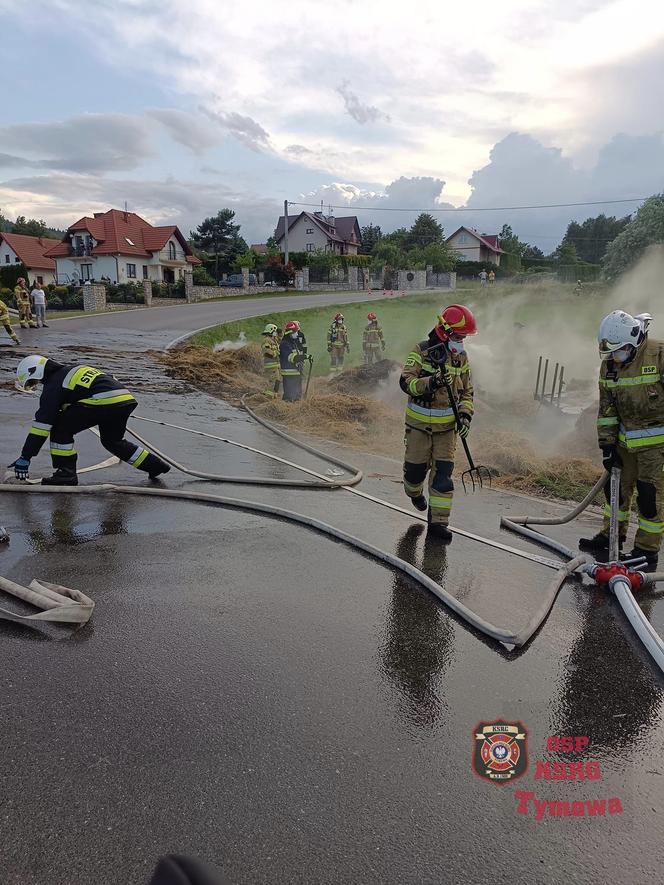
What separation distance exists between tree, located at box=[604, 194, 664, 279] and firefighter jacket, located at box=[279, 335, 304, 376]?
2445 centimetres

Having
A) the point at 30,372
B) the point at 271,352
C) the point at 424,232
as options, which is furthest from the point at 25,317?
the point at 424,232

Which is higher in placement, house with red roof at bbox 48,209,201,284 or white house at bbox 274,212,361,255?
white house at bbox 274,212,361,255

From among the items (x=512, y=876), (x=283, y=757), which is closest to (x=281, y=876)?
(x=283, y=757)

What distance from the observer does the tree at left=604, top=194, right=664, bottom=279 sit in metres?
29.7

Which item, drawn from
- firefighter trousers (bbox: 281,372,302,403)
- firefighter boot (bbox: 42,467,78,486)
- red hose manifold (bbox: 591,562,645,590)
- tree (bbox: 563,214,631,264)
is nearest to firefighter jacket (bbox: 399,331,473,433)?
red hose manifold (bbox: 591,562,645,590)

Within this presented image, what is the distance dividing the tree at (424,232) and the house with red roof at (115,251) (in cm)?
2872

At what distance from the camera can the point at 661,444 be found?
466 centimetres

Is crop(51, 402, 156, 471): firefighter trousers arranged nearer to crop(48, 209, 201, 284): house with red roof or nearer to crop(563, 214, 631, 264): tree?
crop(48, 209, 201, 284): house with red roof

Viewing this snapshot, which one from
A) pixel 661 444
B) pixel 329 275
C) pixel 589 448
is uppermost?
pixel 329 275

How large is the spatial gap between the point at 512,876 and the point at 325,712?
42.8 inches

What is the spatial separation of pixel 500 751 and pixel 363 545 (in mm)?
2300

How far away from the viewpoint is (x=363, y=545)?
16.3ft

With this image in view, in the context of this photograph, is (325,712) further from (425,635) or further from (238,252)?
(238,252)

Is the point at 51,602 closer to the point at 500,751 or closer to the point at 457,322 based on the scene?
the point at 500,751
